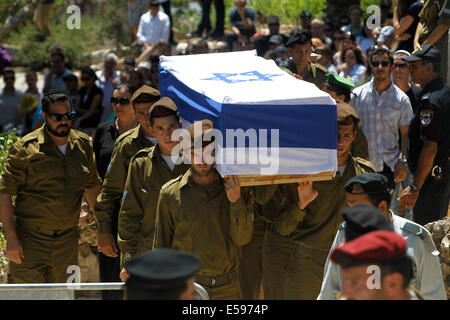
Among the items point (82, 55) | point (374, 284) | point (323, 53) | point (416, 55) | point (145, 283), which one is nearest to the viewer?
point (145, 283)

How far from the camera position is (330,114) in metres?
4.40

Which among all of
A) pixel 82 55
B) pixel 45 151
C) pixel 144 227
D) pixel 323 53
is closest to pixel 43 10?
pixel 82 55

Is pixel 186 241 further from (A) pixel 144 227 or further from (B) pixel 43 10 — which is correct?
(B) pixel 43 10

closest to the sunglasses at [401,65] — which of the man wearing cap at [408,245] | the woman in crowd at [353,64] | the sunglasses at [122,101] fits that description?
the woman in crowd at [353,64]

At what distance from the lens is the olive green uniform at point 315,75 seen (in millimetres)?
6664

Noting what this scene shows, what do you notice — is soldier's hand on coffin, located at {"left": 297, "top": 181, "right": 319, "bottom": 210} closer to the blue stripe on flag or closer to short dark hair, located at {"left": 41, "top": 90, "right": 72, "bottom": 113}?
the blue stripe on flag

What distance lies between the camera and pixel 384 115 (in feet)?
21.4

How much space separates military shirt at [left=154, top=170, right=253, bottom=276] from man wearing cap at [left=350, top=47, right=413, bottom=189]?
2.52 m

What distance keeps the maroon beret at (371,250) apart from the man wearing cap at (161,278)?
0.55 metres

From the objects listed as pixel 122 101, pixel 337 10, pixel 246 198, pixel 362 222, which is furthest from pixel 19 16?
pixel 362 222

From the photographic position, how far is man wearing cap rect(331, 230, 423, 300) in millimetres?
2717

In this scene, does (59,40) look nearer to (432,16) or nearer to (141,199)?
(432,16)

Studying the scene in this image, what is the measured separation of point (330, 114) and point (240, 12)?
9.04 metres

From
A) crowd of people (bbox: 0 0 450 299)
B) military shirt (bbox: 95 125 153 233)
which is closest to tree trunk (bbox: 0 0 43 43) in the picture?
crowd of people (bbox: 0 0 450 299)
